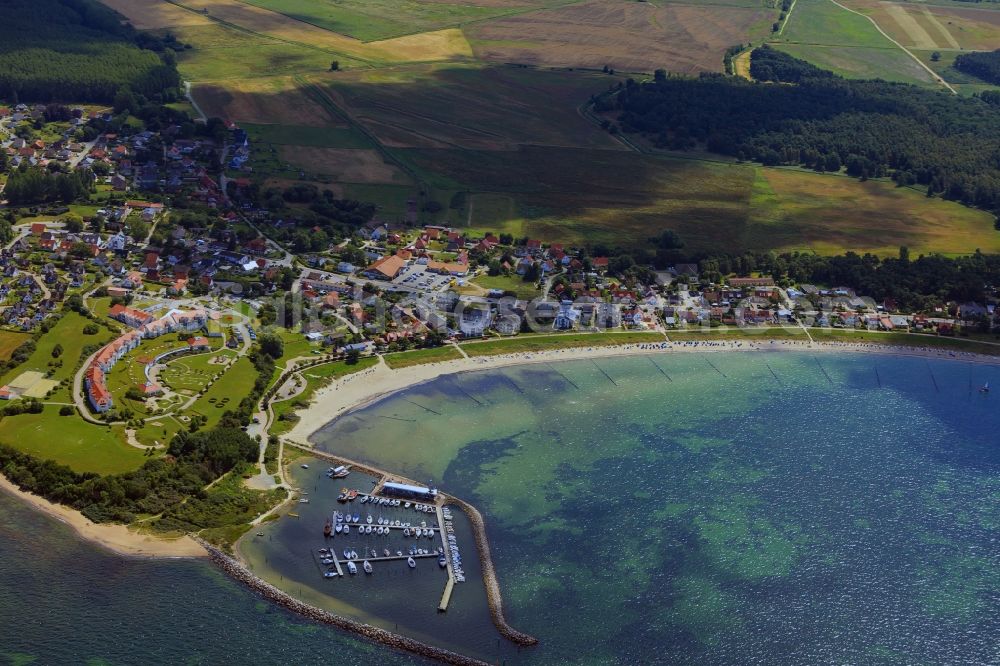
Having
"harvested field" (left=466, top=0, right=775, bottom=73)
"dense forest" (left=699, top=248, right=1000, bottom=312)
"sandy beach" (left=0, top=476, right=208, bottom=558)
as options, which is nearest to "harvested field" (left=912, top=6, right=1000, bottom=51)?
"harvested field" (left=466, top=0, right=775, bottom=73)

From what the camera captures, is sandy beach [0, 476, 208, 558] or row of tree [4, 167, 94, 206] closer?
sandy beach [0, 476, 208, 558]

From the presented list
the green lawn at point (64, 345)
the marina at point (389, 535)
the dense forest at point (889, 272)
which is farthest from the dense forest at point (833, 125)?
the marina at point (389, 535)

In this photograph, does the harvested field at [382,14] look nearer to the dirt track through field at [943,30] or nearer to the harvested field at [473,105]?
the harvested field at [473,105]

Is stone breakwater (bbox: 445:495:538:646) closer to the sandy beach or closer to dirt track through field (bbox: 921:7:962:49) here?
the sandy beach

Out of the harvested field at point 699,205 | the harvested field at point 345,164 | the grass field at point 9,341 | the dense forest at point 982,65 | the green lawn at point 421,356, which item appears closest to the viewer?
the grass field at point 9,341

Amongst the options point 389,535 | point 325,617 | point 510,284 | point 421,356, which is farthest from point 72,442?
point 510,284

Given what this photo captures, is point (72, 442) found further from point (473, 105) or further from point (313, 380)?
point (473, 105)
